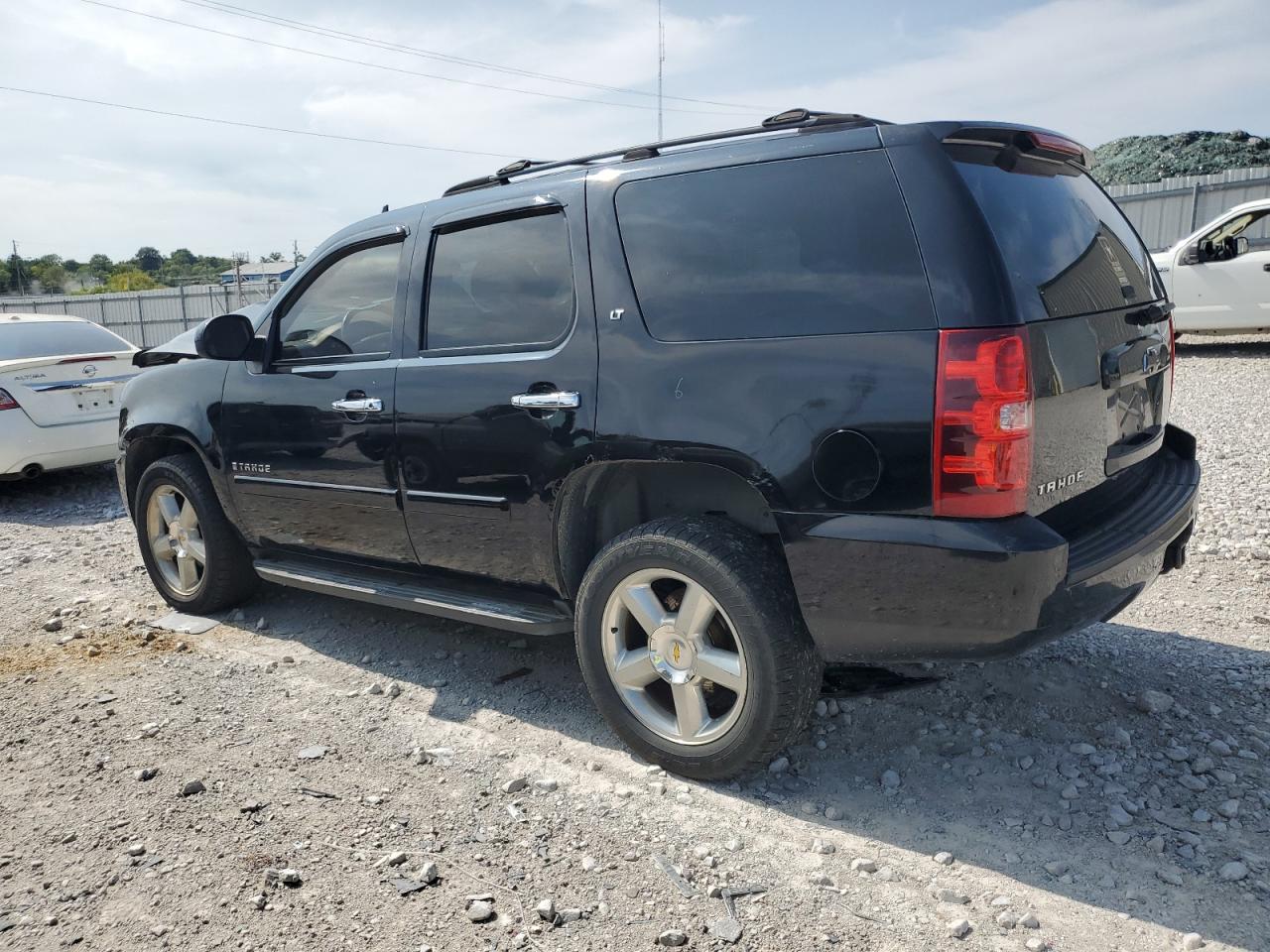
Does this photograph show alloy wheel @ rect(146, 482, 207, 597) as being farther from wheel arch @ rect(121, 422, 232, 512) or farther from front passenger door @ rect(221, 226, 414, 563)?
front passenger door @ rect(221, 226, 414, 563)

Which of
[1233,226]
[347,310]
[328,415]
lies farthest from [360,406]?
[1233,226]

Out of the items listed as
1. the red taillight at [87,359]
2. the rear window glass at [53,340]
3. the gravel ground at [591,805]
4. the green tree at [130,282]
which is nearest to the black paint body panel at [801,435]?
the gravel ground at [591,805]

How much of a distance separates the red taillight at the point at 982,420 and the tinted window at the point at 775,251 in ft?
0.50

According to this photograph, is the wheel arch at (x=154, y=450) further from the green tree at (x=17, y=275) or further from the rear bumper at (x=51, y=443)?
the green tree at (x=17, y=275)

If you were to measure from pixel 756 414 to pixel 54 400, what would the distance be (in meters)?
7.13

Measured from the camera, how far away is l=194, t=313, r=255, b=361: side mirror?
4.30 metres

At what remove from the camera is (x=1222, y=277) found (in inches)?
444

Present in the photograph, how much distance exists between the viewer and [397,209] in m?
4.10

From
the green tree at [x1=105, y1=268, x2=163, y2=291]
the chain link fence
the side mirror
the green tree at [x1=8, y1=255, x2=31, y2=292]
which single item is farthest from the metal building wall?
the green tree at [x1=105, y1=268, x2=163, y2=291]

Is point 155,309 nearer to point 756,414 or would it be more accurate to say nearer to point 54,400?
point 54,400

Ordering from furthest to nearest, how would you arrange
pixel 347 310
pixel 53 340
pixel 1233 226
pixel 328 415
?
pixel 1233 226 < pixel 53 340 < pixel 347 310 < pixel 328 415

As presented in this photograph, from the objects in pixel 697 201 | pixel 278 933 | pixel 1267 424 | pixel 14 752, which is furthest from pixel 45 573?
pixel 1267 424

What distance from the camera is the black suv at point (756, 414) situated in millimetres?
2570

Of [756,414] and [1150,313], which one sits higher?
[1150,313]
